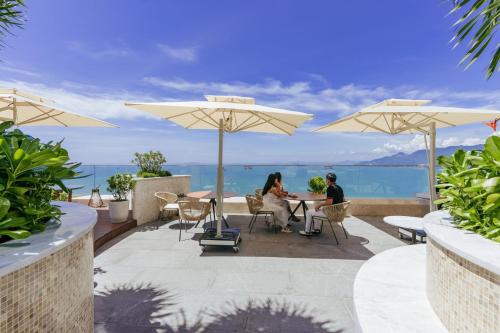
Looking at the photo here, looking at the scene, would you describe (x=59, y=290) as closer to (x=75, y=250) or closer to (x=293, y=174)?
(x=75, y=250)

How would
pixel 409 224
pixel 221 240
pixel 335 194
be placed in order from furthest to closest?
pixel 335 194, pixel 409 224, pixel 221 240

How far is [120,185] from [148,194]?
2.52ft

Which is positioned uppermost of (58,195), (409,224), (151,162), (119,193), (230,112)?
Answer: (230,112)

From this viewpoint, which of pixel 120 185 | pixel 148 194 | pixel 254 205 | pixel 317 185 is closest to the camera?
pixel 254 205

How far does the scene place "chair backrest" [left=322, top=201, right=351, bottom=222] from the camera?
502 centimetres

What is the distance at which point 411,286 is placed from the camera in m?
2.11

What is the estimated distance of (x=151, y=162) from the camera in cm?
771

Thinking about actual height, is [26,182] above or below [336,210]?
above

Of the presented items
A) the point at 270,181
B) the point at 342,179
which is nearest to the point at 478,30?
the point at 270,181

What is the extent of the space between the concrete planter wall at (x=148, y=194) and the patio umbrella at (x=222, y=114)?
1.88 meters

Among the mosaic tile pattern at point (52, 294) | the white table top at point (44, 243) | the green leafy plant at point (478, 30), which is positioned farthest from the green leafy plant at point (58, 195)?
the green leafy plant at point (478, 30)

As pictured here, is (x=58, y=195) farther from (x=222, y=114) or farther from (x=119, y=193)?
(x=119, y=193)

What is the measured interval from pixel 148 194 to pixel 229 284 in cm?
435

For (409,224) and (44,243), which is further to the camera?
(409,224)
